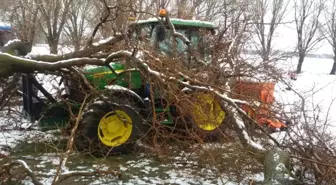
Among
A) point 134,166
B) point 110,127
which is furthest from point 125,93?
point 134,166

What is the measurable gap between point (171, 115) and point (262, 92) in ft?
4.92

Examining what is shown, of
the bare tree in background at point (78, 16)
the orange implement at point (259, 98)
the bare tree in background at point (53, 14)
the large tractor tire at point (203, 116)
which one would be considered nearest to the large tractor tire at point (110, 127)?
the large tractor tire at point (203, 116)

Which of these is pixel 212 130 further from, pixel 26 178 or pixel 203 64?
pixel 26 178

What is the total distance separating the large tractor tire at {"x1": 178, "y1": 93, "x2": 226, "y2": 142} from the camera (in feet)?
15.3

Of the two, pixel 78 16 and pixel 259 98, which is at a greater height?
pixel 78 16

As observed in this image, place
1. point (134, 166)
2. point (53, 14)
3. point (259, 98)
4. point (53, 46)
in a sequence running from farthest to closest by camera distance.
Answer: point (53, 14)
point (53, 46)
point (259, 98)
point (134, 166)

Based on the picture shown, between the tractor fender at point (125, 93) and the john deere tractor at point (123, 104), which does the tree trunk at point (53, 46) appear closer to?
the john deere tractor at point (123, 104)

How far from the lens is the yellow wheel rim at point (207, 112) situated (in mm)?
4699

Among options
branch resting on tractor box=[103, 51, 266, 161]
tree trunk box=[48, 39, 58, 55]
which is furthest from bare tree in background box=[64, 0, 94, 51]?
branch resting on tractor box=[103, 51, 266, 161]

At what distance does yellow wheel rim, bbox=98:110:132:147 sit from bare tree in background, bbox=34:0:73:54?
15.0 metres

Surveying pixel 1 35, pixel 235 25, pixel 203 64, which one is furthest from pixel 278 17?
pixel 203 64

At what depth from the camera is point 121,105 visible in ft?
17.8

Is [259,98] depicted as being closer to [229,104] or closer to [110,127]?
[229,104]

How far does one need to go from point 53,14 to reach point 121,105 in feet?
57.0
